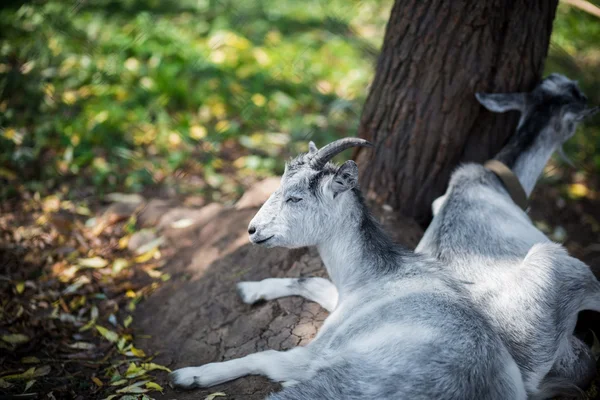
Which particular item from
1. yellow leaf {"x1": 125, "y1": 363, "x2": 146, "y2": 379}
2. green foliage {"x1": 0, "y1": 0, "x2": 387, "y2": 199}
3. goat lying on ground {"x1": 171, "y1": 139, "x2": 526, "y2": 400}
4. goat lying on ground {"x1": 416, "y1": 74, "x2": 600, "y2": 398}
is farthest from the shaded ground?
green foliage {"x1": 0, "y1": 0, "x2": 387, "y2": 199}

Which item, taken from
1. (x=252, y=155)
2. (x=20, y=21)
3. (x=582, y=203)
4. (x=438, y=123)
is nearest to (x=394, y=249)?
(x=438, y=123)

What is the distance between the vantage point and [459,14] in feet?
12.1

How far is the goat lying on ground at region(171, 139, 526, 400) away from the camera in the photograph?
2578 millimetres

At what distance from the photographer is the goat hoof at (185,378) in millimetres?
3098

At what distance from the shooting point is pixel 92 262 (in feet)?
14.1

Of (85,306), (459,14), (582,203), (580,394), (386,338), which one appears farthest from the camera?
(582,203)

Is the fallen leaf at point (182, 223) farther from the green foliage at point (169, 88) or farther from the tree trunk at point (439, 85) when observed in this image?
the tree trunk at point (439, 85)

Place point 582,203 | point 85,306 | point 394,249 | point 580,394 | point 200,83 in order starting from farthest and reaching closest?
1. point 200,83
2. point 582,203
3. point 85,306
4. point 394,249
5. point 580,394

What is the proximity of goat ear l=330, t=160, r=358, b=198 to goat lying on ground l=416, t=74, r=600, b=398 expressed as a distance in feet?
2.30

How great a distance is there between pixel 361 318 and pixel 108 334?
1782 millimetres

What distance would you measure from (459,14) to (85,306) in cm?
330

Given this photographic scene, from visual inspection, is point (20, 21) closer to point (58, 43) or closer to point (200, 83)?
point (58, 43)

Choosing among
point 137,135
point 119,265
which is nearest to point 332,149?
point 119,265

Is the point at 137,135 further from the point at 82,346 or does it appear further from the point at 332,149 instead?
the point at 332,149
